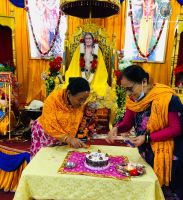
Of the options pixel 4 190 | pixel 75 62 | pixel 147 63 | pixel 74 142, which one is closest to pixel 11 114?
pixel 4 190

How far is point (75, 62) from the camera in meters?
4.43

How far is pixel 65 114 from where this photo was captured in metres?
1.91

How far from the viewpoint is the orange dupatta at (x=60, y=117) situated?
72.6 inches

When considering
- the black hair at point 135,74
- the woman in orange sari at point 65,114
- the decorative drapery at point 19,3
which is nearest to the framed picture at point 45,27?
the decorative drapery at point 19,3

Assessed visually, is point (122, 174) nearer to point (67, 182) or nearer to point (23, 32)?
point (67, 182)

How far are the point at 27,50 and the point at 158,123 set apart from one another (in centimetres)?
491

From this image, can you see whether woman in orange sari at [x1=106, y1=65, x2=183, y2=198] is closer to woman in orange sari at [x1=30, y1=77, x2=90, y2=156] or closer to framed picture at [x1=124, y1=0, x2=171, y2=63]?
woman in orange sari at [x1=30, y1=77, x2=90, y2=156]

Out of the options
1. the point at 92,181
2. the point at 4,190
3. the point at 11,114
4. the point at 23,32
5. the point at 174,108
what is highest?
the point at 23,32

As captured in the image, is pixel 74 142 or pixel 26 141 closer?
pixel 74 142

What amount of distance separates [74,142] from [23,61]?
4.52 meters

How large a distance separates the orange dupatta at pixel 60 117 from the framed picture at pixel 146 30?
3.88 metres

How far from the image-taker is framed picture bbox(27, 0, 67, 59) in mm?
5453

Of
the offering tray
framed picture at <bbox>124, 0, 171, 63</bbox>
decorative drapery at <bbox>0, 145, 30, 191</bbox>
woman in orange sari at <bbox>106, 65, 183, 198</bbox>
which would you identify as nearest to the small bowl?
the offering tray

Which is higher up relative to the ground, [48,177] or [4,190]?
[48,177]
